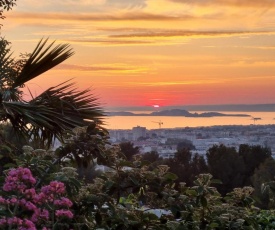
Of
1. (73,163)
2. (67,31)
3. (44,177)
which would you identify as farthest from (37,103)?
(67,31)

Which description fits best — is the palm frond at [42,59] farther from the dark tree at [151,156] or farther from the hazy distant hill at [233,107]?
the hazy distant hill at [233,107]

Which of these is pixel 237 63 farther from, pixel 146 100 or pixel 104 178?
pixel 104 178

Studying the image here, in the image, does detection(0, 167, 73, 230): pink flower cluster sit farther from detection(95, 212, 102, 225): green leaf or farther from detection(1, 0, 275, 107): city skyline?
detection(1, 0, 275, 107): city skyline

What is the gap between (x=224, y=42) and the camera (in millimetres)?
18156

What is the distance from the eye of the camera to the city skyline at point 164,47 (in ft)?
43.3

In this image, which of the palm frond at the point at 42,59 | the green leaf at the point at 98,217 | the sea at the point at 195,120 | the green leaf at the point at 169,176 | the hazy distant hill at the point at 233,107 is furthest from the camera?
the hazy distant hill at the point at 233,107

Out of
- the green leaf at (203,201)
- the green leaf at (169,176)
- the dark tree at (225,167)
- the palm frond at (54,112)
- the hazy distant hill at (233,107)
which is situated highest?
the hazy distant hill at (233,107)

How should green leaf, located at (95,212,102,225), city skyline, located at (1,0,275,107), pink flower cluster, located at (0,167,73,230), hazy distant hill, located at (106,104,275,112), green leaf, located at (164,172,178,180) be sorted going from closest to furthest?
pink flower cluster, located at (0,167,73,230)
green leaf, located at (95,212,102,225)
green leaf, located at (164,172,178,180)
city skyline, located at (1,0,275,107)
hazy distant hill, located at (106,104,275,112)

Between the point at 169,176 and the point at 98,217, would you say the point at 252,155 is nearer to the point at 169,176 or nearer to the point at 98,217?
the point at 169,176

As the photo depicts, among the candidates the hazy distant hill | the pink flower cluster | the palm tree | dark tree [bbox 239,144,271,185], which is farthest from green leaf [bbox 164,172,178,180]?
dark tree [bbox 239,144,271,185]

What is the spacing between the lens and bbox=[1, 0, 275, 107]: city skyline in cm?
1319

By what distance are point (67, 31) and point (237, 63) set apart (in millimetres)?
9101

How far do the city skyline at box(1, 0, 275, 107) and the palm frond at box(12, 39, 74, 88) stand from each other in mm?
2534

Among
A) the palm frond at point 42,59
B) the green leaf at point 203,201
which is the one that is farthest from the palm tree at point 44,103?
the green leaf at point 203,201
